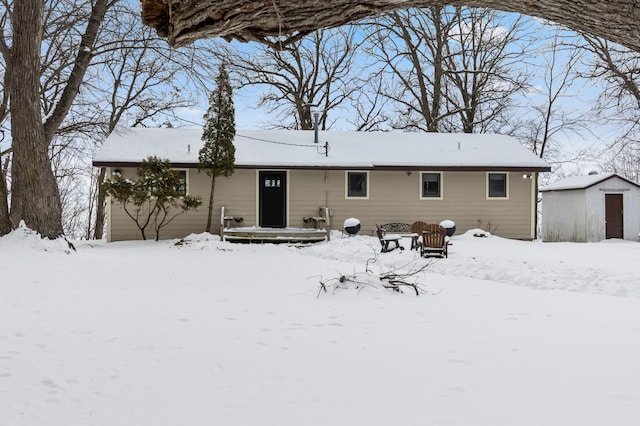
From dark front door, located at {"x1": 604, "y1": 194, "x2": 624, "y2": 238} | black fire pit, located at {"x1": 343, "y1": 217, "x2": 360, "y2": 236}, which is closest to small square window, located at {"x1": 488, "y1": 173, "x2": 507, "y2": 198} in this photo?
dark front door, located at {"x1": 604, "y1": 194, "x2": 624, "y2": 238}

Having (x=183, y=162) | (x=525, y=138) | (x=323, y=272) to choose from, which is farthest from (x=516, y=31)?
(x=323, y=272)

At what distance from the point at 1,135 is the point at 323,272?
1259 centimetres

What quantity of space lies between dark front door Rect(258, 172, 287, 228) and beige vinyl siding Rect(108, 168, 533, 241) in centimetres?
22

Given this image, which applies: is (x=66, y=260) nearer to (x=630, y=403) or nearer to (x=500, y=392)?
(x=500, y=392)

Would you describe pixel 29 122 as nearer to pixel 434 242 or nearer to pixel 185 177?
pixel 185 177

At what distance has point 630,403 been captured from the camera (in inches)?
105

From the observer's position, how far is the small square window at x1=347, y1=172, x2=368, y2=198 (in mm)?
16453

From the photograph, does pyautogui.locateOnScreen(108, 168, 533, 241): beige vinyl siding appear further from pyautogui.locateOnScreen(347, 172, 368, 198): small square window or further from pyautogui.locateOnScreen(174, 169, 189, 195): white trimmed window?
pyautogui.locateOnScreen(347, 172, 368, 198): small square window

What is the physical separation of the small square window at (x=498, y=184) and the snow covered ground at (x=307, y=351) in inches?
375

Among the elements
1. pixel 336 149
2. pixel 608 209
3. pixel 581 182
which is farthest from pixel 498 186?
pixel 336 149

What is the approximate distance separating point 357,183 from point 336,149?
1696mm

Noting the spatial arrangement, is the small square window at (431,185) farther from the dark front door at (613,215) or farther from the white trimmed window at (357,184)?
the dark front door at (613,215)

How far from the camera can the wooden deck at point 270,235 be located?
14.5 metres

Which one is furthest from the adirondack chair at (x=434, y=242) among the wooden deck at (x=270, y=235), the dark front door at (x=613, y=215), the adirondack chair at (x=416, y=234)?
the dark front door at (x=613, y=215)
